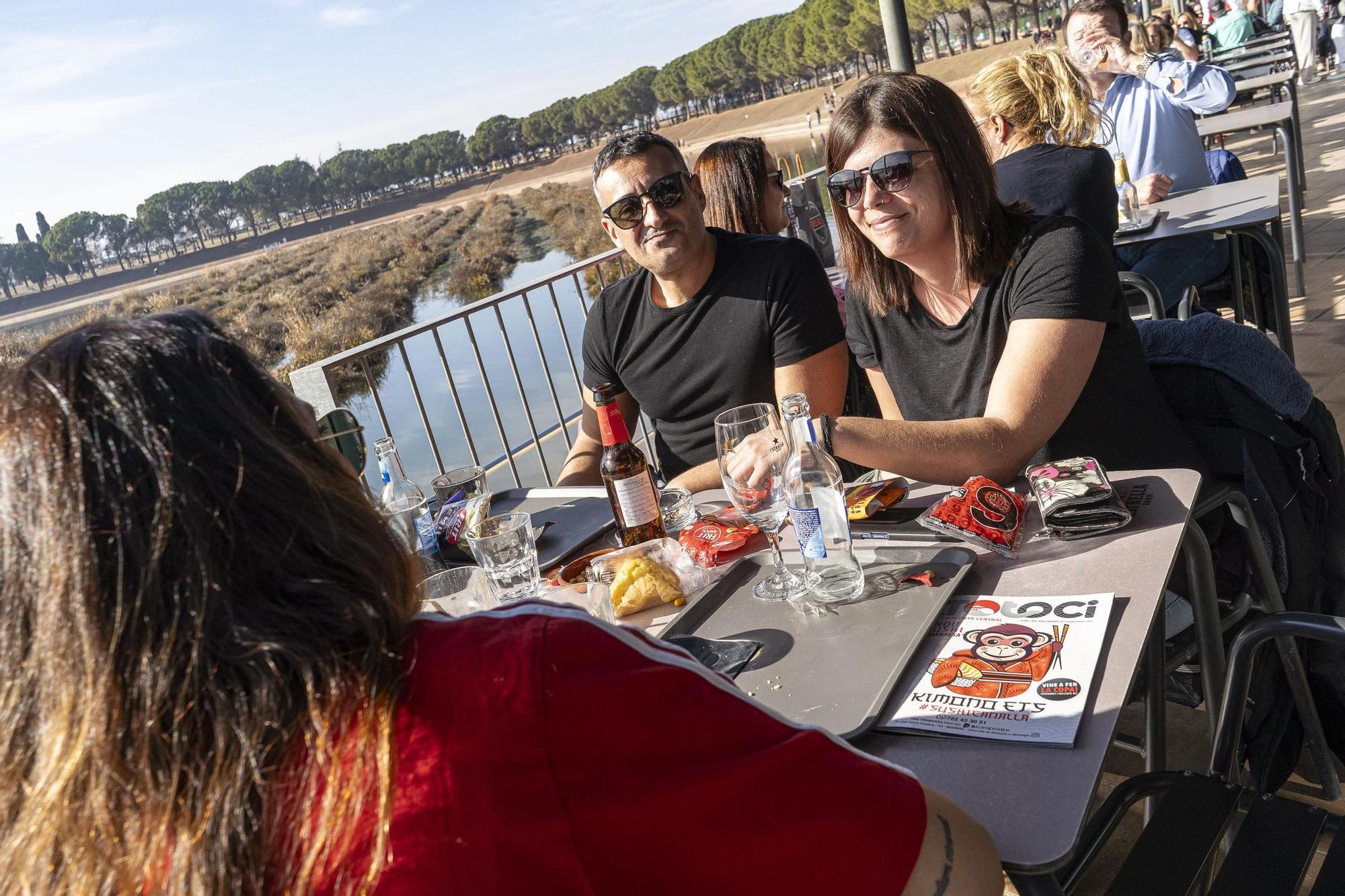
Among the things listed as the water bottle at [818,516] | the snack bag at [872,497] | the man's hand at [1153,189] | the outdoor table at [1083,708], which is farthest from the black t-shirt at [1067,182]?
the water bottle at [818,516]

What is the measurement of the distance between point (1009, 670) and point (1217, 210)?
3210 mm

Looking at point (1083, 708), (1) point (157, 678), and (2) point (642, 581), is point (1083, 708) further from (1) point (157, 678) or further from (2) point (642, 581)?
(1) point (157, 678)

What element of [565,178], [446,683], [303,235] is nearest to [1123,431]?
[446,683]

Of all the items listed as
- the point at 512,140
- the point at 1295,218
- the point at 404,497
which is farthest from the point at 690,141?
the point at 404,497

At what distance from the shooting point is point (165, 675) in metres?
0.58

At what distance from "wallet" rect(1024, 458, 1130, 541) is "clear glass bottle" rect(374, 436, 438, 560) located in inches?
45.0

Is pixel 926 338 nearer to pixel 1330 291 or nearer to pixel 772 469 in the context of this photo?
pixel 772 469

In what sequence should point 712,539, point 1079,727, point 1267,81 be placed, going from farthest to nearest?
point 1267,81
point 712,539
point 1079,727

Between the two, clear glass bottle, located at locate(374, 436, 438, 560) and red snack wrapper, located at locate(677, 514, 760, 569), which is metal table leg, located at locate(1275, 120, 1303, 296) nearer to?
red snack wrapper, located at locate(677, 514, 760, 569)

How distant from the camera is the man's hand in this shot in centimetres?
388

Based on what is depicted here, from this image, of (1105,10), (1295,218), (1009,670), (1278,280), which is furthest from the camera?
(1295,218)

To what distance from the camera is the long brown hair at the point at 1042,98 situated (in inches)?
124

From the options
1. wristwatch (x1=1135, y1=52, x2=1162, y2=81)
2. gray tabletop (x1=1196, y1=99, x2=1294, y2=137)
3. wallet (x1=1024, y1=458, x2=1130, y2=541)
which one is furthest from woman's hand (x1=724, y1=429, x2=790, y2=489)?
gray tabletop (x1=1196, y1=99, x2=1294, y2=137)

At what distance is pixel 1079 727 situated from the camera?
0.91m
